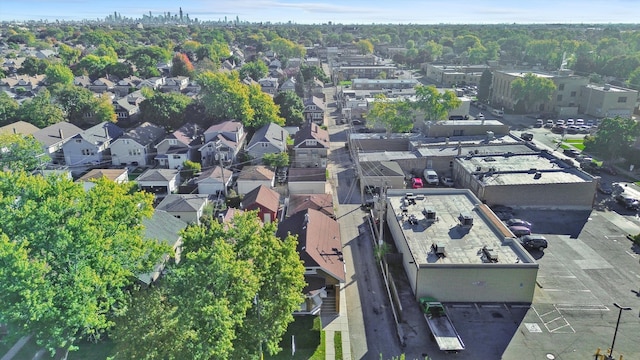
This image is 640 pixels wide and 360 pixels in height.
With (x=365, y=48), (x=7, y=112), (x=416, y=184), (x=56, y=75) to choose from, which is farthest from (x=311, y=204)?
(x=365, y=48)

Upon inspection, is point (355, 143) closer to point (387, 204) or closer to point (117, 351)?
point (387, 204)

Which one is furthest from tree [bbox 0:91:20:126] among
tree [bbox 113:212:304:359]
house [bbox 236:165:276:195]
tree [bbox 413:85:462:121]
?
tree [bbox 413:85:462:121]

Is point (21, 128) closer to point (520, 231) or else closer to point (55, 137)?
point (55, 137)

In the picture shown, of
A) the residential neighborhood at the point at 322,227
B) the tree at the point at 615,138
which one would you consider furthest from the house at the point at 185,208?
the tree at the point at 615,138

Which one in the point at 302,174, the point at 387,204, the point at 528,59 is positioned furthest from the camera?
the point at 528,59

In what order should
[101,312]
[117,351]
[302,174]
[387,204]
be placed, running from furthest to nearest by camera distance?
[302,174], [387,204], [101,312], [117,351]

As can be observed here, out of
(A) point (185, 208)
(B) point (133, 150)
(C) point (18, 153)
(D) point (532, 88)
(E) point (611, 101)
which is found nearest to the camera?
(A) point (185, 208)

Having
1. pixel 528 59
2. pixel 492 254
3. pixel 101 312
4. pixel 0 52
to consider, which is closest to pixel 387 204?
pixel 492 254
